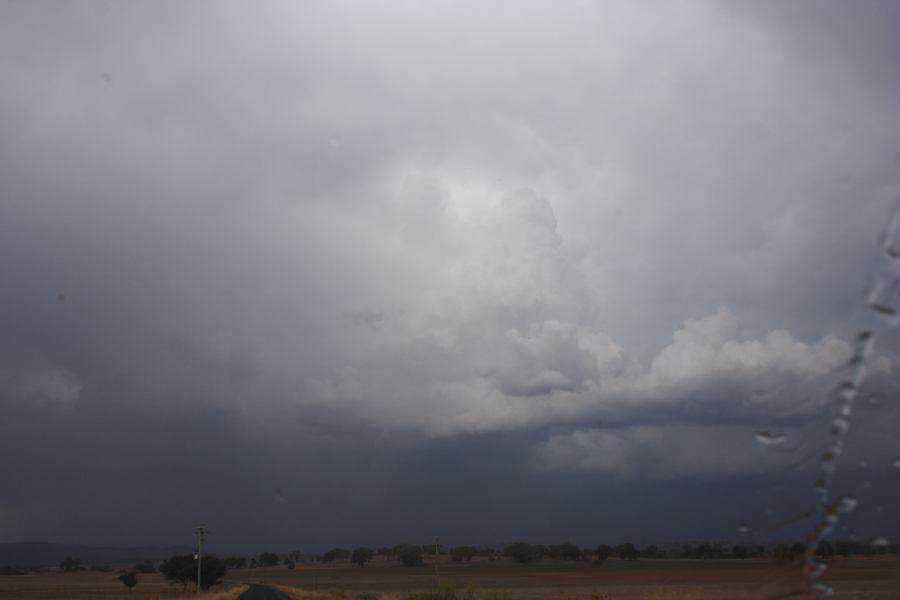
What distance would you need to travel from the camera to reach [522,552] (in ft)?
581

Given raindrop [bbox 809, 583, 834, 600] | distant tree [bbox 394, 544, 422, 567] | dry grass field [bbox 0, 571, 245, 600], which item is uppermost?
raindrop [bbox 809, 583, 834, 600]

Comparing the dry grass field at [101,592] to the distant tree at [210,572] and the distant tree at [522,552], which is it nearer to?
the distant tree at [210,572]

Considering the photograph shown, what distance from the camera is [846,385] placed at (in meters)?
6.05

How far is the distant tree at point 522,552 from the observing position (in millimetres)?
175375

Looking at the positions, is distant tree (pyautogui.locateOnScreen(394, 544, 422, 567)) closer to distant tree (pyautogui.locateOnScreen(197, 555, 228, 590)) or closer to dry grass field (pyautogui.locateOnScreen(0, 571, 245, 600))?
dry grass field (pyautogui.locateOnScreen(0, 571, 245, 600))

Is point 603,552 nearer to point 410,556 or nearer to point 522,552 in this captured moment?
point 522,552

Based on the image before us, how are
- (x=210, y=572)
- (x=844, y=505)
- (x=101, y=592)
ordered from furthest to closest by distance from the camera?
(x=101, y=592) → (x=210, y=572) → (x=844, y=505)

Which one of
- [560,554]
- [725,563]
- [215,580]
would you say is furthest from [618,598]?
[560,554]

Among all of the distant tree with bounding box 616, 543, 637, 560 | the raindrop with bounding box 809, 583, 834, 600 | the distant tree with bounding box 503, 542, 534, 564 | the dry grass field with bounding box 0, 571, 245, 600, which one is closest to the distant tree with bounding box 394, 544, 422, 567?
the distant tree with bounding box 503, 542, 534, 564

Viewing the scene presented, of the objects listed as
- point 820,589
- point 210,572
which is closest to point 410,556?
point 210,572

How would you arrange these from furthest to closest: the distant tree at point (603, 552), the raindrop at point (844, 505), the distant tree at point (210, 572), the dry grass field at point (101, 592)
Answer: the distant tree at point (603, 552)
the distant tree at point (210, 572)
the dry grass field at point (101, 592)
the raindrop at point (844, 505)

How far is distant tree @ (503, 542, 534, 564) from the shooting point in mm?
175375

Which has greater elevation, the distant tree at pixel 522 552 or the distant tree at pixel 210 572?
the distant tree at pixel 210 572

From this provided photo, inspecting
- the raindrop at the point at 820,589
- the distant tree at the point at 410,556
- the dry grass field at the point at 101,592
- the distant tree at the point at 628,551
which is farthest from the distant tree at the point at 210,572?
the distant tree at the point at 628,551
